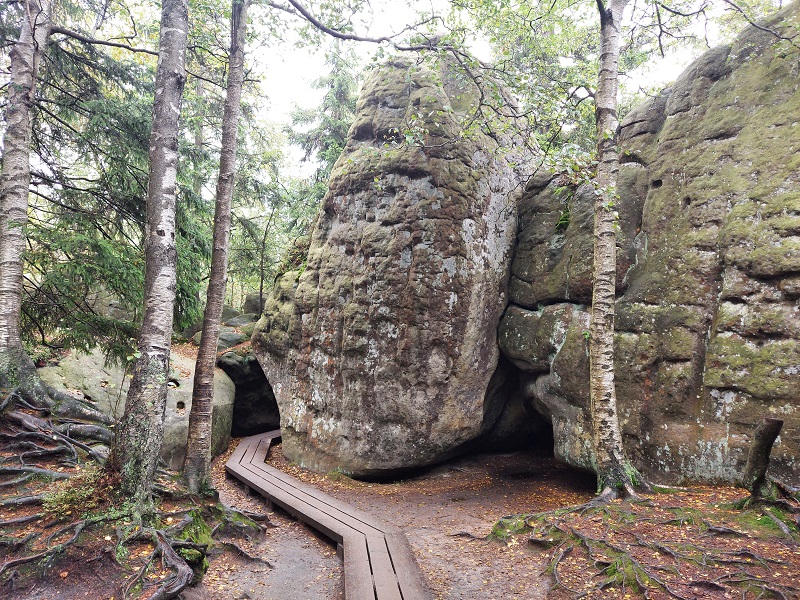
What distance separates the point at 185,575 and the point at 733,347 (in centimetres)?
752

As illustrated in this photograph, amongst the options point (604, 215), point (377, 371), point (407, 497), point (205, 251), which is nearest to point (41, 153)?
point (205, 251)

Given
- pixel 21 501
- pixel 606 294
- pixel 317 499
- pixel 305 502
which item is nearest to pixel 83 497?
pixel 21 501

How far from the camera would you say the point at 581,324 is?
8.16 m

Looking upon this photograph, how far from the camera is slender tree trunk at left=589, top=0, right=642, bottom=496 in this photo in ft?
20.0

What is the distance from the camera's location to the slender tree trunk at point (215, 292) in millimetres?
6285

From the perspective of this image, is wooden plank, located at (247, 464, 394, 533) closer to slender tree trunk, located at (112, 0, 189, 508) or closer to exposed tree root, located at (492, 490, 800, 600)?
exposed tree root, located at (492, 490, 800, 600)

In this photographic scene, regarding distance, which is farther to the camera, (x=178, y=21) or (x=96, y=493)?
(x=178, y=21)

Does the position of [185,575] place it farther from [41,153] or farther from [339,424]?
[41,153]

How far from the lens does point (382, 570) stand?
477cm

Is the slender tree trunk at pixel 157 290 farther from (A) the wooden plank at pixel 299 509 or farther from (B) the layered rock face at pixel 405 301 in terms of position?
(B) the layered rock face at pixel 405 301

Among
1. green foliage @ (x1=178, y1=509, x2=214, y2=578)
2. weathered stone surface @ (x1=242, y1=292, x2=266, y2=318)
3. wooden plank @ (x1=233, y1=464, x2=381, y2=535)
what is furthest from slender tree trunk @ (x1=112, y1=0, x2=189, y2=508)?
weathered stone surface @ (x1=242, y1=292, x2=266, y2=318)

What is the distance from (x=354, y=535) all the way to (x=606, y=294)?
4.84 m

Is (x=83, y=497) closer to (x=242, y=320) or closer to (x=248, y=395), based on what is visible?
(x=248, y=395)

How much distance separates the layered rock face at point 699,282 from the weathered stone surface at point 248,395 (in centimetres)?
784
